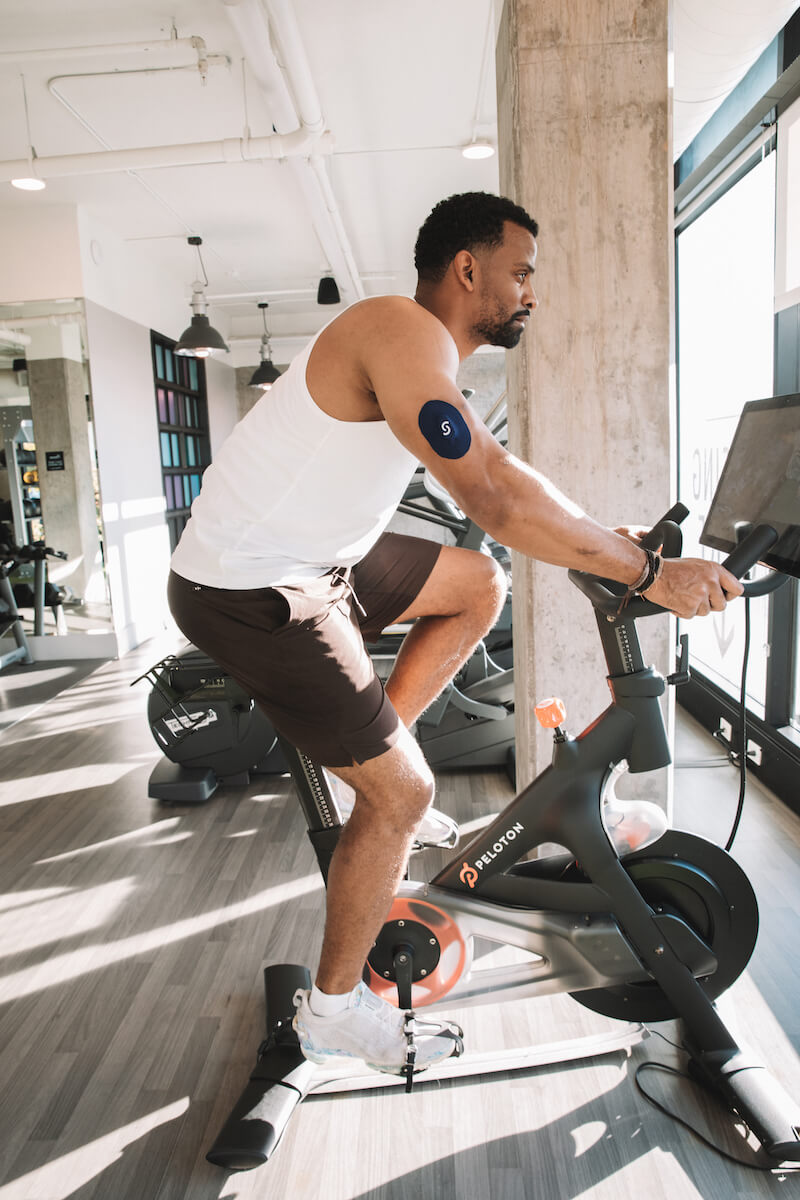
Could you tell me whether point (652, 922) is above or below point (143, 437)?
below

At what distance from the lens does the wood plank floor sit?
56.4 inches

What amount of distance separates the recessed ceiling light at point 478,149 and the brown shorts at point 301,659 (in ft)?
15.7

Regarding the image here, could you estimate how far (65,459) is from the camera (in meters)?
6.11

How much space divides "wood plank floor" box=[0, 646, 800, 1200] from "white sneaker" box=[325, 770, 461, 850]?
0.44 metres

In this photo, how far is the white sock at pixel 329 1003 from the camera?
143cm

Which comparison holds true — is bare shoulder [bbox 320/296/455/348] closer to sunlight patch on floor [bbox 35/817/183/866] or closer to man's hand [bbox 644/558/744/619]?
man's hand [bbox 644/558/744/619]

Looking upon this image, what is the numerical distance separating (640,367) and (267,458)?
4.10ft

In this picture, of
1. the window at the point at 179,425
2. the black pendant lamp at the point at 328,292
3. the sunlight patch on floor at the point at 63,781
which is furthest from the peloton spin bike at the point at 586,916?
the window at the point at 179,425

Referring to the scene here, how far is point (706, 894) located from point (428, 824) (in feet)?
1.89

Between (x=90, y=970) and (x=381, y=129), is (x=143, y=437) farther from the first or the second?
(x=90, y=970)

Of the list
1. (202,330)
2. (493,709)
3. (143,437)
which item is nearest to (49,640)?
(143,437)

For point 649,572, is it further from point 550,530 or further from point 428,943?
point 428,943

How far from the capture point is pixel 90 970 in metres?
2.12

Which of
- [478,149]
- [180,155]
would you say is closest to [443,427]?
[180,155]
